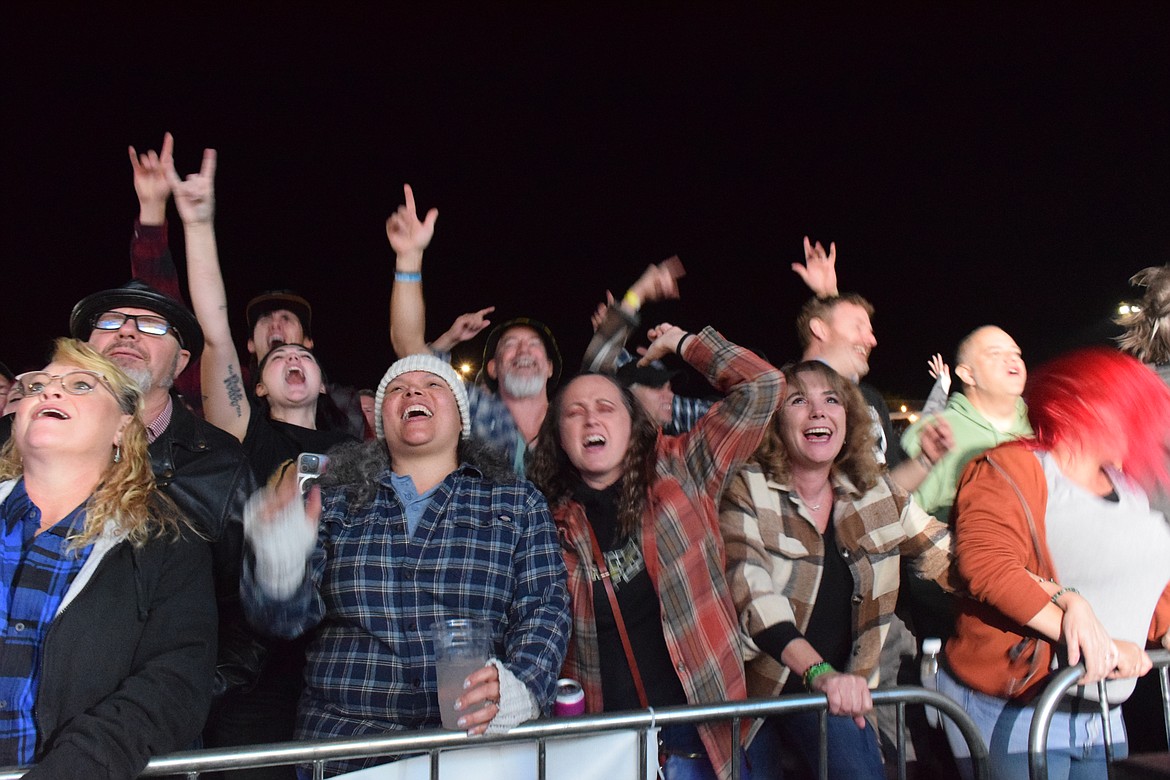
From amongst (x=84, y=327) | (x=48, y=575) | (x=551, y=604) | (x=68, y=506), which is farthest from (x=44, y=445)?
(x=551, y=604)

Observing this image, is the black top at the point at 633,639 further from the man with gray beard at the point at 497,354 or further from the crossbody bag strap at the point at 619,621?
the man with gray beard at the point at 497,354

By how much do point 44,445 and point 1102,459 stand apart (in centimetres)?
317

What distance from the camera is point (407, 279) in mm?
4348

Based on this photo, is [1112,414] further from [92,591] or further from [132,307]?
[132,307]

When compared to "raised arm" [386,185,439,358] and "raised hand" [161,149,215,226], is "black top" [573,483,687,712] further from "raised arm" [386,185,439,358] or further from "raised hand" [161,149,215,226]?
"raised hand" [161,149,215,226]

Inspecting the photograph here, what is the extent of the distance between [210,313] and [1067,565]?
11.1 ft

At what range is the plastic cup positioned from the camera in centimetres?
208

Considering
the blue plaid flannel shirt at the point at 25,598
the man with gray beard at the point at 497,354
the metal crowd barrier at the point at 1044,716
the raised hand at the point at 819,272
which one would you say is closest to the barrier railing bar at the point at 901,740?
the metal crowd barrier at the point at 1044,716

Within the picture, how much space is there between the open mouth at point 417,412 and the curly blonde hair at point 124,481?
82 cm

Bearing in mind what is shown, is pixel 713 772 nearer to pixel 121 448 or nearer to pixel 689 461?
pixel 689 461

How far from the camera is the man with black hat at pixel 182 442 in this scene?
2629 millimetres

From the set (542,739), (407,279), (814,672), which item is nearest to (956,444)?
(814,672)

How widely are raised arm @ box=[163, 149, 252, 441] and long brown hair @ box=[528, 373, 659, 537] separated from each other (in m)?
1.36

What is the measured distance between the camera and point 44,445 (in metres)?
2.14
